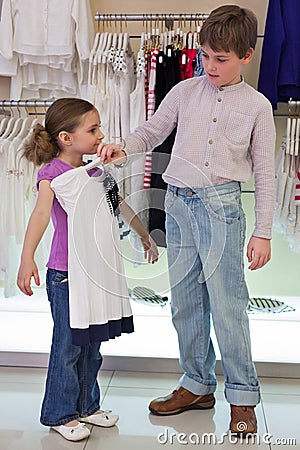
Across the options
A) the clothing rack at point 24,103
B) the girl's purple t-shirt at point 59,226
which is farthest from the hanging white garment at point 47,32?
the girl's purple t-shirt at point 59,226

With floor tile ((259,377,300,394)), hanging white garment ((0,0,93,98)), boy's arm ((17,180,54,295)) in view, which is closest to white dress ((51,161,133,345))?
boy's arm ((17,180,54,295))

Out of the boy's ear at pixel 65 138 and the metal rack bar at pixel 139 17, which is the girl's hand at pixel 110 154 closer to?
the boy's ear at pixel 65 138

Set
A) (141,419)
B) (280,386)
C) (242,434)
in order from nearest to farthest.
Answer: (242,434)
(141,419)
(280,386)

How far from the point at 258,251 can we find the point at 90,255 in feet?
1.68

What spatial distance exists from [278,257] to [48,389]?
1560 mm

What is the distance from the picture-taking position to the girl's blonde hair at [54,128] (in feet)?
7.04

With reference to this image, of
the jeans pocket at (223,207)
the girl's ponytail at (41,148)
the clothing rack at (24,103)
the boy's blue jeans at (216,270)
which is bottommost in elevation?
the boy's blue jeans at (216,270)

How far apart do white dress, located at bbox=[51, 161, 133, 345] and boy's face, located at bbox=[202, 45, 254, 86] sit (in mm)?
449

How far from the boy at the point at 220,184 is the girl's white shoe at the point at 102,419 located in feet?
1.27

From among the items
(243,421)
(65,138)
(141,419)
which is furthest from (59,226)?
(243,421)

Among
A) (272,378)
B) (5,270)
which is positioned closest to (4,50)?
(5,270)

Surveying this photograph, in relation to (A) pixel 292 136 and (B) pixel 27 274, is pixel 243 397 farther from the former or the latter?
(A) pixel 292 136

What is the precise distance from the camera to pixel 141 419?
2.38 metres

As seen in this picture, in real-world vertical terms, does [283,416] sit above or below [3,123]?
below
